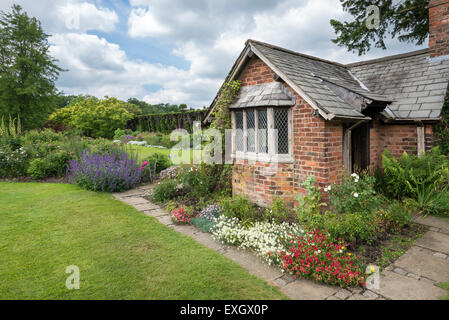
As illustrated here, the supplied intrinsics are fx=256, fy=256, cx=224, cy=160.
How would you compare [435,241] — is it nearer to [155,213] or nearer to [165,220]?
[165,220]

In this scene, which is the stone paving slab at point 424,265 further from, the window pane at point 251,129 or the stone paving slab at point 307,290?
the window pane at point 251,129

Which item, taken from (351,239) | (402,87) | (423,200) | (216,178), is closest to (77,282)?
(351,239)

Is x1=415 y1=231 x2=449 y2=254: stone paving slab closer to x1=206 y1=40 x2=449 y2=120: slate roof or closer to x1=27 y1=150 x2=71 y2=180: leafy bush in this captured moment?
x1=206 y1=40 x2=449 y2=120: slate roof

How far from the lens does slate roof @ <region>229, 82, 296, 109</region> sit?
244 inches

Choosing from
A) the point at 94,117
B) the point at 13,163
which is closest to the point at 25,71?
the point at 94,117

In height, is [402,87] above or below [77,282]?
above

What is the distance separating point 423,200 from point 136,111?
140 ft

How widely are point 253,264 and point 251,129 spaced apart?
372cm

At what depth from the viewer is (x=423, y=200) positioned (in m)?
6.37

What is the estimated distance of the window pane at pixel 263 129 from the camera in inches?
257

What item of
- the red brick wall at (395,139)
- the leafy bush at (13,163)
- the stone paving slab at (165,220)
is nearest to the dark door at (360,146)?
the red brick wall at (395,139)

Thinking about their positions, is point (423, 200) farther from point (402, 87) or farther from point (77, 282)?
point (77, 282)
